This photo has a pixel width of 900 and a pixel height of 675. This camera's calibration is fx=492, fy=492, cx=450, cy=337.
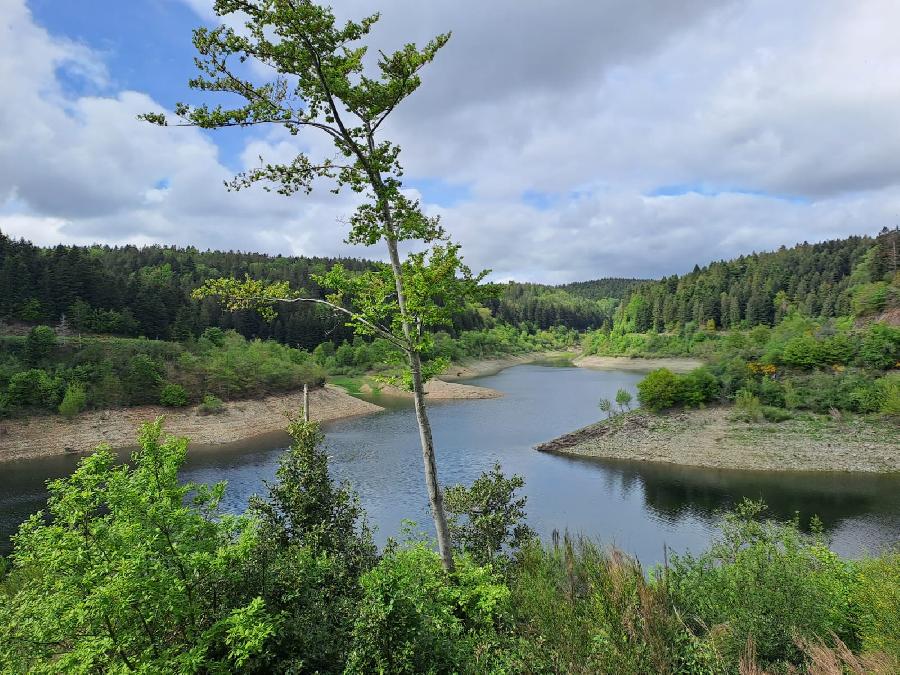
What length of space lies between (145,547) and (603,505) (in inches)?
1145

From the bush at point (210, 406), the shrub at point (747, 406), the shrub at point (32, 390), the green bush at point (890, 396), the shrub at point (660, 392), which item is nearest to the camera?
the green bush at point (890, 396)

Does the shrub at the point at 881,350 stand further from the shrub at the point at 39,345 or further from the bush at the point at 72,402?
the shrub at the point at 39,345

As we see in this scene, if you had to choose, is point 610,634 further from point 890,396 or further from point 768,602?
point 890,396

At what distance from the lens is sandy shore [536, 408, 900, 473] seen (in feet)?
121

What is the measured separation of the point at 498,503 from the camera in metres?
16.9

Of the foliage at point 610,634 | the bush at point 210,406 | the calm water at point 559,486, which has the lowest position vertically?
the calm water at point 559,486

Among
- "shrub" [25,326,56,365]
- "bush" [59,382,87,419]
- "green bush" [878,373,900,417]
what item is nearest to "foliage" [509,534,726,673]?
"green bush" [878,373,900,417]

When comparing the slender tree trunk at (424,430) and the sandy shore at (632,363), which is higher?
the slender tree trunk at (424,430)

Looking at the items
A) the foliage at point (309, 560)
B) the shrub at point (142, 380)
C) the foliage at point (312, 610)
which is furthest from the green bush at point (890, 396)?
the shrub at point (142, 380)

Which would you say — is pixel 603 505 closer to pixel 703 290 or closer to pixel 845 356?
pixel 845 356

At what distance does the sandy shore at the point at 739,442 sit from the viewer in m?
37.0

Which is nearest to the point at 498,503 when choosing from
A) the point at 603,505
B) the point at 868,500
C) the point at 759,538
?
the point at 759,538

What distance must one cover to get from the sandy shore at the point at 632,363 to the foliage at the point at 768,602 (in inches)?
3588

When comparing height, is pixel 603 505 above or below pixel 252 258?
below
